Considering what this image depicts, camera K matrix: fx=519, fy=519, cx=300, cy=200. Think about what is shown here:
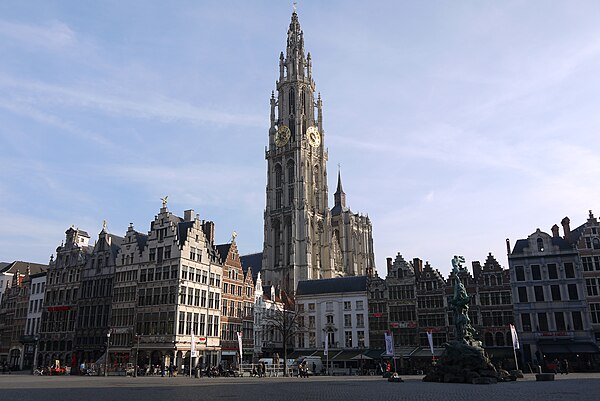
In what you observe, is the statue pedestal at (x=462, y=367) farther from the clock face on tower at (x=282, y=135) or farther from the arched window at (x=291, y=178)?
the clock face on tower at (x=282, y=135)

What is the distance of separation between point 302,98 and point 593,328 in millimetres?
73519

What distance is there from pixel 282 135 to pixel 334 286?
44.8 metres

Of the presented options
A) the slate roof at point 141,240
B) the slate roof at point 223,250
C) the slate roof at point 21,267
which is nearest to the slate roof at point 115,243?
the slate roof at point 141,240

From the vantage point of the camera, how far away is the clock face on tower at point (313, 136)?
104 meters

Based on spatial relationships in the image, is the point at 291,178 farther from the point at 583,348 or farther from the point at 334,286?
the point at 583,348

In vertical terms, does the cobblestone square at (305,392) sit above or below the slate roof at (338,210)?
below

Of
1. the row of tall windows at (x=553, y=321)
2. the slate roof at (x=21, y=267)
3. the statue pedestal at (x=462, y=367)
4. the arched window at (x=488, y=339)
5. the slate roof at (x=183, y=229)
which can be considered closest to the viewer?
the statue pedestal at (x=462, y=367)

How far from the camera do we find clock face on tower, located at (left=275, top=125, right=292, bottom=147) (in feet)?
338

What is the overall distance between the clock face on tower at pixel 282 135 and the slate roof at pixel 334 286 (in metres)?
38.7

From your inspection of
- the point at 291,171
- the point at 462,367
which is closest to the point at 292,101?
the point at 291,171

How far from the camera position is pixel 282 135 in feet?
341

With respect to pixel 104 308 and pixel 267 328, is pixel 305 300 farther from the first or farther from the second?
pixel 104 308

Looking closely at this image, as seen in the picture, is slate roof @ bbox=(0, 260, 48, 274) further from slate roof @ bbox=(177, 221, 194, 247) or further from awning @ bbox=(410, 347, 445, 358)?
awning @ bbox=(410, 347, 445, 358)

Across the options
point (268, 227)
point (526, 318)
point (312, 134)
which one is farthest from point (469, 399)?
point (312, 134)
